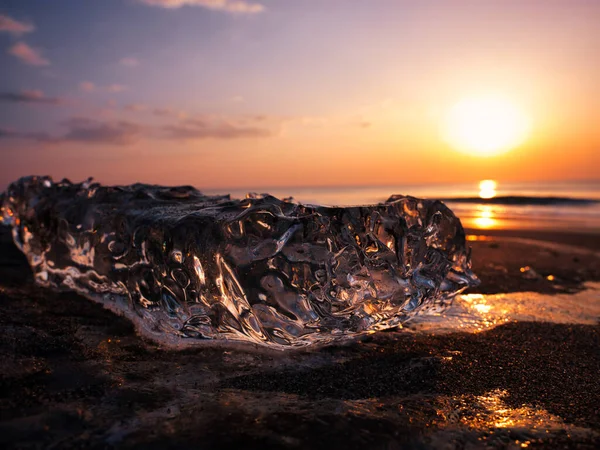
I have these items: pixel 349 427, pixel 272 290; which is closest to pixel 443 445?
pixel 349 427

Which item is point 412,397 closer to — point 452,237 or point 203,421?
point 203,421

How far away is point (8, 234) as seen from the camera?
21.9ft

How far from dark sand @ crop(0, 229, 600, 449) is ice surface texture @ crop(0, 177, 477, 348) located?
0.20 m

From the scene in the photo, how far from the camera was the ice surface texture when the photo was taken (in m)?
2.49

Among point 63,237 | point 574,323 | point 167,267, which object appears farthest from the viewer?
point 63,237

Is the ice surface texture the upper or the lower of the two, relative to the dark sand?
upper

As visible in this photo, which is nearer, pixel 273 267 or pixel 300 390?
pixel 300 390

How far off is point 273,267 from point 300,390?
0.69 meters

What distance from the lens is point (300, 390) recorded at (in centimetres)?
205

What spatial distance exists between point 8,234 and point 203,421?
6.37 m

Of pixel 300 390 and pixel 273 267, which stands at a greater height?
pixel 273 267

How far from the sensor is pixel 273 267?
249 cm

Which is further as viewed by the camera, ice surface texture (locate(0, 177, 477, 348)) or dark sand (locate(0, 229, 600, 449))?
ice surface texture (locate(0, 177, 477, 348))

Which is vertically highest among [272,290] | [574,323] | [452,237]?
[452,237]
